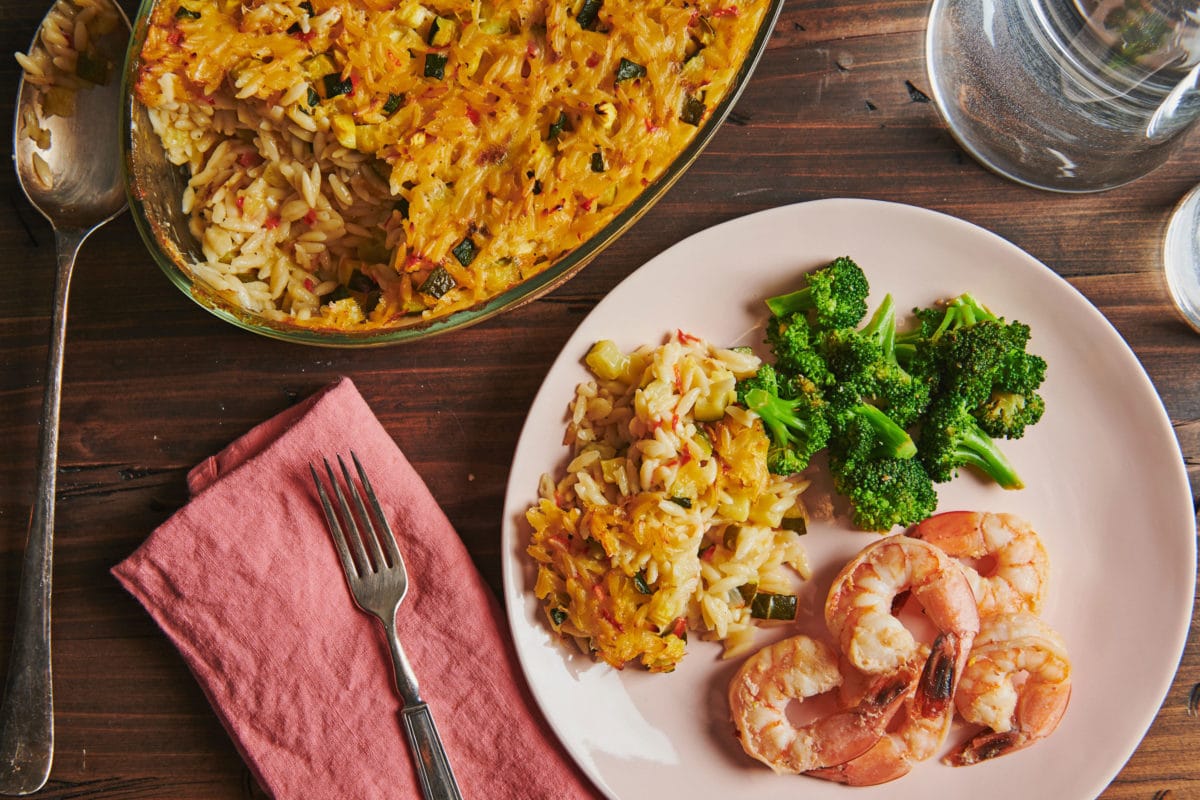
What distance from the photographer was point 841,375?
244cm

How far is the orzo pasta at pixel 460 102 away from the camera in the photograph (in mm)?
2090

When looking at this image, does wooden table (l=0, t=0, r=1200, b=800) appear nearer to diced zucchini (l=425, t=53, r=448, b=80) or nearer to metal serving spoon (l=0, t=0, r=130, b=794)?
metal serving spoon (l=0, t=0, r=130, b=794)

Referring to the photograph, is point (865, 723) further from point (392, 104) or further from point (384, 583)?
point (392, 104)

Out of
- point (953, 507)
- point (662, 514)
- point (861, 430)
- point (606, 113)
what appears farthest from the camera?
point (953, 507)

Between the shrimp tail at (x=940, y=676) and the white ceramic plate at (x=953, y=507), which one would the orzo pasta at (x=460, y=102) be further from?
the shrimp tail at (x=940, y=676)

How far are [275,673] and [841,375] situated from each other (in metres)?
1.83

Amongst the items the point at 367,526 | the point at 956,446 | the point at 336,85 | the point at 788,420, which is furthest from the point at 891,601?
the point at 336,85

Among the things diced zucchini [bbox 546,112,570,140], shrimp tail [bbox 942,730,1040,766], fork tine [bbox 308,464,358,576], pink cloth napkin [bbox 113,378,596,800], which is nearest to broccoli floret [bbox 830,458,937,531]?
shrimp tail [bbox 942,730,1040,766]

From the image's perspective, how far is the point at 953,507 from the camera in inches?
102

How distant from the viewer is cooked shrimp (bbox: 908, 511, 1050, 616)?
2.46 m

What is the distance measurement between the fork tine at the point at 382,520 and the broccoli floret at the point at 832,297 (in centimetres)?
127

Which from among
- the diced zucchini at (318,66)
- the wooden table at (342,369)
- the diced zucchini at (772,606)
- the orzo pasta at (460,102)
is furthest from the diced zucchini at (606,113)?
the diced zucchini at (772,606)

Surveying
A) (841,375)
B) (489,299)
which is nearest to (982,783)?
(841,375)

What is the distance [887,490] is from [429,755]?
4.92ft
